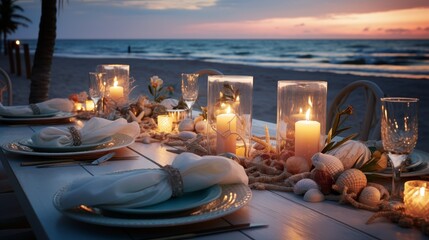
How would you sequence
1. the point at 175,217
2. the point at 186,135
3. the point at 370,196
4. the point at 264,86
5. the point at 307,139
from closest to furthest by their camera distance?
the point at 175,217
the point at 370,196
the point at 307,139
the point at 186,135
the point at 264,86

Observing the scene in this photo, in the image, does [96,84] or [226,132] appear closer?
[226,132]

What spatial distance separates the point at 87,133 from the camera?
1506 millimetres

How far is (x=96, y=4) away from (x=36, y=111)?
21.7 metres

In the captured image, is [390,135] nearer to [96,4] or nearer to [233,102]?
[233,102]

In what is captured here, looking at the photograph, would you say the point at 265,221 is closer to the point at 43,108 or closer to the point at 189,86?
the point at 189,86

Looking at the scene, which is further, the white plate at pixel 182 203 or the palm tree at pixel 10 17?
the palm tree at pixel 10 17

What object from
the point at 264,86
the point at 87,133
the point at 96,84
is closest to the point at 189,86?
the point at 96,84

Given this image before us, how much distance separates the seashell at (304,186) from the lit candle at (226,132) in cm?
35

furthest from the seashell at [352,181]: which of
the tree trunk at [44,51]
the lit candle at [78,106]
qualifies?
the tree trunk at [44,51]

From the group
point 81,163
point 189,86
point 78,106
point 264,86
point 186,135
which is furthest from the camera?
point 264,86

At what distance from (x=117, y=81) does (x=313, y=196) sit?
4.64 feet

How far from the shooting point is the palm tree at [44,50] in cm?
427

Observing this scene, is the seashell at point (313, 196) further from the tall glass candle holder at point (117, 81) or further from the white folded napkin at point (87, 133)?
the tall glass candle holder at point (117, 81)

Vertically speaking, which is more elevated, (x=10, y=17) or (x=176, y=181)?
(x=10, y=17)
